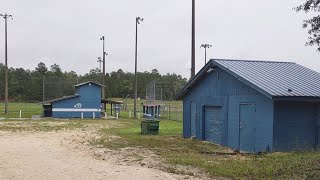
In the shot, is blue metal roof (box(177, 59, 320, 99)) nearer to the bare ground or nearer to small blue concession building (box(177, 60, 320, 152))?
small blue concession building (box(177, 60, 320, 152))

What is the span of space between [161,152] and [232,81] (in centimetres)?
499

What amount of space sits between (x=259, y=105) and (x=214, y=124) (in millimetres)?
4822

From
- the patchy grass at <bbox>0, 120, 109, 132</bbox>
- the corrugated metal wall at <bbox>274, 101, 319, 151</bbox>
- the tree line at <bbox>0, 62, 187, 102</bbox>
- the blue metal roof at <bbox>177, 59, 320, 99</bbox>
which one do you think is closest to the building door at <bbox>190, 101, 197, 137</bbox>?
the blue metal roof at <bbox>177, 59, 320, 99</bbox>

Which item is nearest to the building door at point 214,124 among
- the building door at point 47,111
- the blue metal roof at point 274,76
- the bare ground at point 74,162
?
the blue metal roof at point 274,76

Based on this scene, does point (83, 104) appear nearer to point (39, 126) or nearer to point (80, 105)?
point (80, 105)

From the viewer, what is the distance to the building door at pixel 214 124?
21.5m

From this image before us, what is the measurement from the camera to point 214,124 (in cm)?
2230

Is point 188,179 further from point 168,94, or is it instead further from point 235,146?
point 168,94

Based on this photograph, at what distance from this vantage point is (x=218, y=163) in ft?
46.4

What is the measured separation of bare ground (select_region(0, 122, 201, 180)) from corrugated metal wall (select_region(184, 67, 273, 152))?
172 inches

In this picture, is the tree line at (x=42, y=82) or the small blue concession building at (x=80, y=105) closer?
the small blue concession building at (x=80, y=105)

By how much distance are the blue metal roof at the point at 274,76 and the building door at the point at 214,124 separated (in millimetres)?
2035

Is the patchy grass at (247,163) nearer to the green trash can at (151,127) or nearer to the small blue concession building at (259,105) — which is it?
the small blue concession building at (259,105)

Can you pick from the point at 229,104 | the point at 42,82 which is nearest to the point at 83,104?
the point at 229,104
